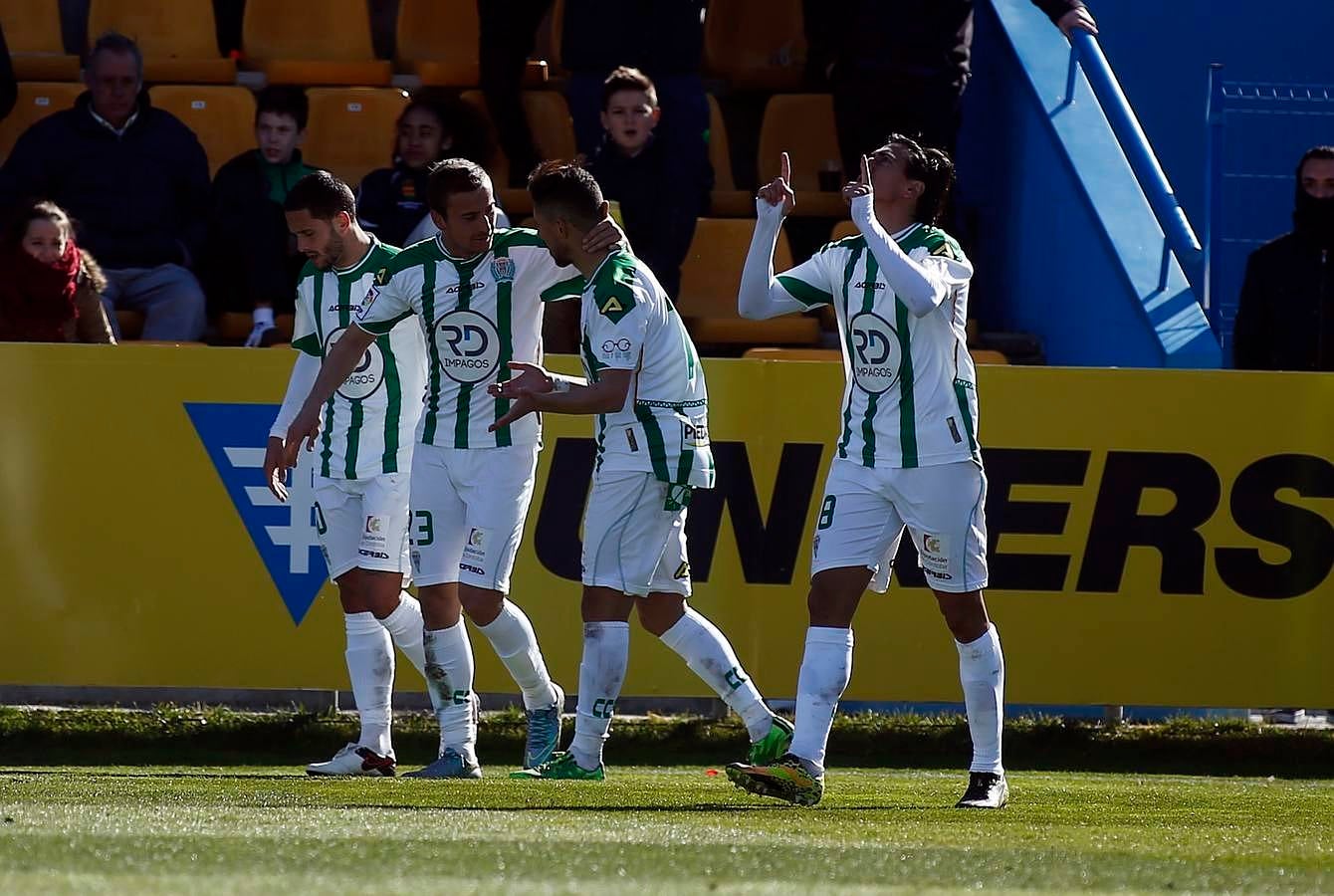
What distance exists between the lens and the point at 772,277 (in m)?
6.62

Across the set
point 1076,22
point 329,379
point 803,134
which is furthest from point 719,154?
point 329,379

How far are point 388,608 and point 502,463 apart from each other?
882 millimetres

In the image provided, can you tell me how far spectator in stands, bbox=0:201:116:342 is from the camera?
9.55 metres

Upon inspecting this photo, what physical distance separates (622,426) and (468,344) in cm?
77

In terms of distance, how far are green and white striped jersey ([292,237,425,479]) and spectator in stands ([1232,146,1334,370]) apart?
4.86 m

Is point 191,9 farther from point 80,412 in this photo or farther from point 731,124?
point 80,412

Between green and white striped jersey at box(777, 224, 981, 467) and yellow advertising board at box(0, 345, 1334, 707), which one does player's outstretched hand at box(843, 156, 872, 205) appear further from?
yellow advertising board at box(0, 345, 1334, 707)

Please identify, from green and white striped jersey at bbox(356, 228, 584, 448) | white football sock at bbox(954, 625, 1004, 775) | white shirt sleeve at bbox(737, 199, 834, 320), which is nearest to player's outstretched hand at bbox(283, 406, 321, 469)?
green and white striped jersey at bbox(356, 228, 584, 448)

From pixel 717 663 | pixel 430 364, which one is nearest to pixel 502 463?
pixel 430 364

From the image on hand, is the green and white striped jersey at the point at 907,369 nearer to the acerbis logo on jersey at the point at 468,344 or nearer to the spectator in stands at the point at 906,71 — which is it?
the acerbis logo on jersey at the point at 468,344

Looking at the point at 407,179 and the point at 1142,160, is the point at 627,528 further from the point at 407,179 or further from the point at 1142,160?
the point at 1142,160

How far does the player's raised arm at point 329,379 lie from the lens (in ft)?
23.3

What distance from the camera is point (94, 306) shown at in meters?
9.67

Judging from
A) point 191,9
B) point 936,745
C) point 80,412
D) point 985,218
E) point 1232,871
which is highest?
point 191,9
